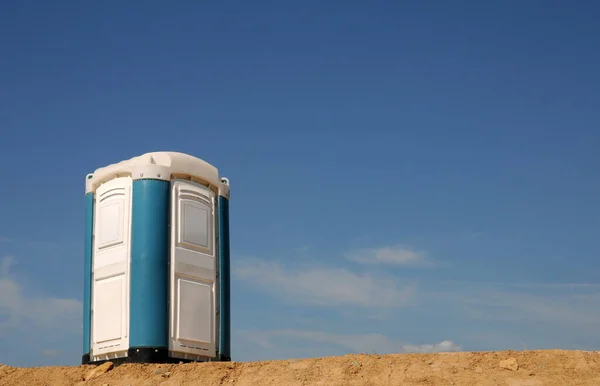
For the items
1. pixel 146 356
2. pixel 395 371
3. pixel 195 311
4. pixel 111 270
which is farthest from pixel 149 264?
pixel 395 371

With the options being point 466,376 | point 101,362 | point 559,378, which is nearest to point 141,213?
point 101,362

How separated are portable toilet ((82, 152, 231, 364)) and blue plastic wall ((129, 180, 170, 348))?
19 millimetres

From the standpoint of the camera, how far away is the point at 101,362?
47.3 ft

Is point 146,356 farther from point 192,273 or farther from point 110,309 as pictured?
point 192,273

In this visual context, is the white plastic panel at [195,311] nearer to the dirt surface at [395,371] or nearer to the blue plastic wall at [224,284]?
the blue plastic wall at [224,284]

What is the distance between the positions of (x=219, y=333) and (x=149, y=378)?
2.87 m

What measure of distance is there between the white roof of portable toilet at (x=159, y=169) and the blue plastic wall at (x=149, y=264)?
214 mm

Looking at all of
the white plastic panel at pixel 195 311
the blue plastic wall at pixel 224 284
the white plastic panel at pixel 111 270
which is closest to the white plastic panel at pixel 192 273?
the white plastic panel at pixel 195 311

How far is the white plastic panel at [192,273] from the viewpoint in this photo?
14.6m

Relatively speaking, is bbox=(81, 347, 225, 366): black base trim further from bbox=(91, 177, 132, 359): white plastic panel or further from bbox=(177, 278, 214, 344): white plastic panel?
bbox=(177, 278, 214, 344): white plastic panel

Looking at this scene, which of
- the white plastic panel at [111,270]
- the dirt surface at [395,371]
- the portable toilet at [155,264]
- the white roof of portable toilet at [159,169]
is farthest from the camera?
the white roof of portable toilet at [159,169]

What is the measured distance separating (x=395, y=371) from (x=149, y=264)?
215 inches

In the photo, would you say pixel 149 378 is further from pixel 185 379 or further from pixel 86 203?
pixel 86 203

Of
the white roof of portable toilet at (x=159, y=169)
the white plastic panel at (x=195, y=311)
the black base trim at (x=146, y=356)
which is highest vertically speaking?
the white roof of portable toilet at (x=159, y=169)
